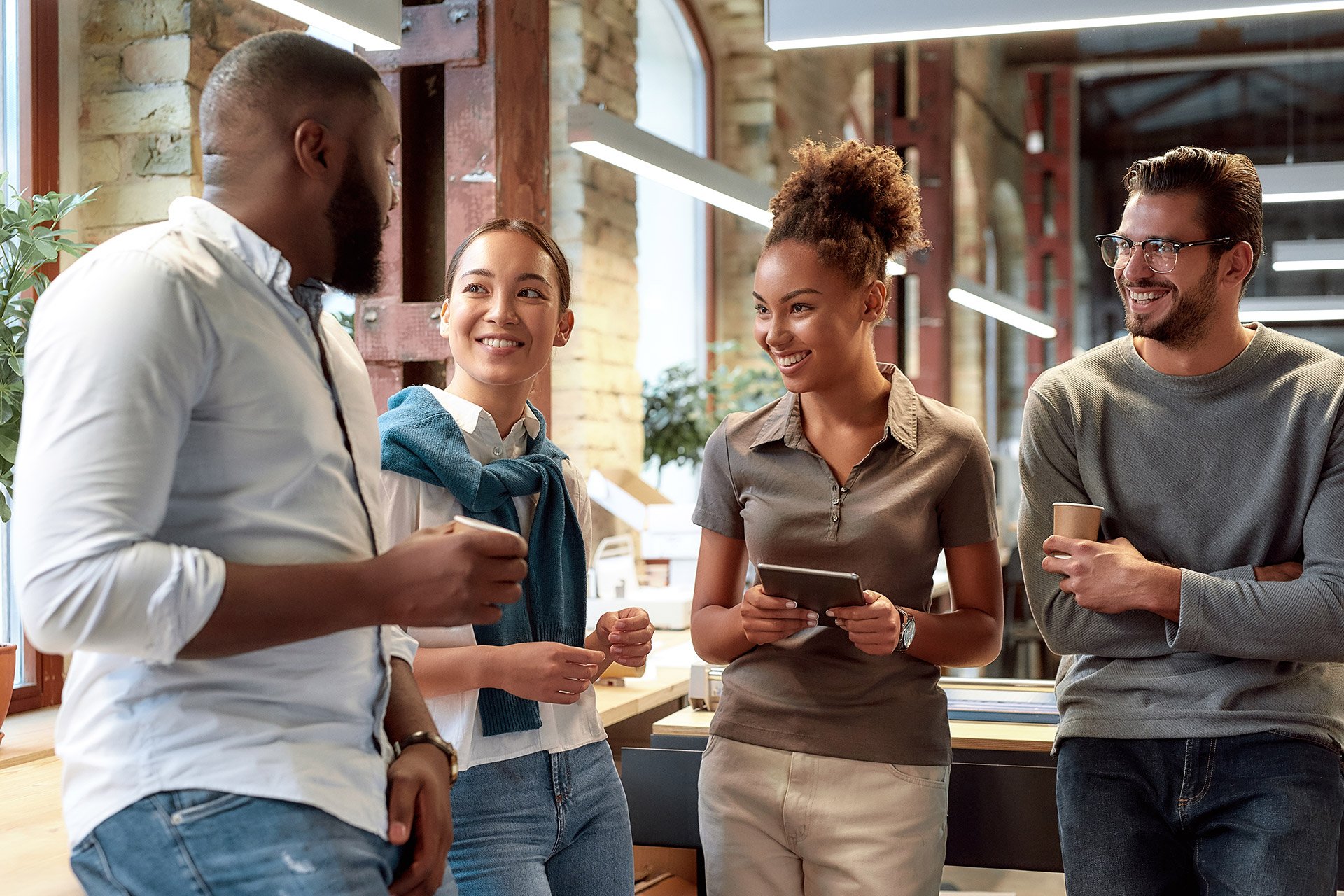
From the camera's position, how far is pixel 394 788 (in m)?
1.27

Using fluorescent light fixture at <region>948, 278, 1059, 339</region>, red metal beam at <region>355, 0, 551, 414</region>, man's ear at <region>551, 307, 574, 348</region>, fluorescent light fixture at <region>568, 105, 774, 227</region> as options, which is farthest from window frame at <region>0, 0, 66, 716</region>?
fluorescent light fixture at <region>948, 278, 1059, 339</region>

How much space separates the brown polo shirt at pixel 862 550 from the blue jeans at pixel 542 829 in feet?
0.80

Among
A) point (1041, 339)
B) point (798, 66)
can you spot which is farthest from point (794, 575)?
point (1041, 339)

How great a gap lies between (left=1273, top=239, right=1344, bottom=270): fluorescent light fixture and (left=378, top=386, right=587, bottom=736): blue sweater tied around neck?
224 inches

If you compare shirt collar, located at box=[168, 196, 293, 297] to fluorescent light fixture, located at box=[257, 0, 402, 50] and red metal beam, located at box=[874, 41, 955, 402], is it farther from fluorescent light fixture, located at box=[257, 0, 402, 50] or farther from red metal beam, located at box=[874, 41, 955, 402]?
red metal beam, located at box=[874, 41, 955, 402]

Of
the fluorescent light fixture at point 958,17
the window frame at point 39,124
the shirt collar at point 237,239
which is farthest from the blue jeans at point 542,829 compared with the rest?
the window frame at point 39,124

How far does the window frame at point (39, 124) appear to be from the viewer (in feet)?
10.4

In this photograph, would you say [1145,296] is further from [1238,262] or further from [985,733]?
[985,733]

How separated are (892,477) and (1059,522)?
0.84ft

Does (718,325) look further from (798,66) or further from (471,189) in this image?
(471,189)

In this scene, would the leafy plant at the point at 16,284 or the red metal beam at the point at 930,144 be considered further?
the red metal beam at the point at 930,144

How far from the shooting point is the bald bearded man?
104 cm

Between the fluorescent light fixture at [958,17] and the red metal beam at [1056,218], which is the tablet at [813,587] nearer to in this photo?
the fluorescent light fixture at [958,17]

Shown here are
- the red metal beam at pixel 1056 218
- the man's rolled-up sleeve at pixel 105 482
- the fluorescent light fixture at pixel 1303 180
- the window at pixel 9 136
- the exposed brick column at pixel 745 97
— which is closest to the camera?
the man's rolled-up sleeve at pixel 105 482
